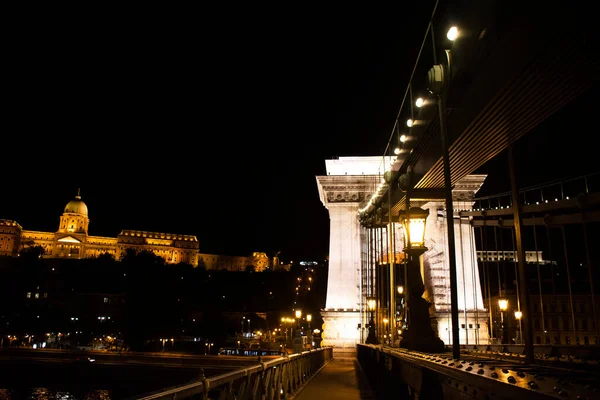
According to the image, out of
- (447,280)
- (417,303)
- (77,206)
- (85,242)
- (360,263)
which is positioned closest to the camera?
(417,303)

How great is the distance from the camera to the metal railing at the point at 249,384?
351 cm

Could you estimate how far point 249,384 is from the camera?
19.5ft

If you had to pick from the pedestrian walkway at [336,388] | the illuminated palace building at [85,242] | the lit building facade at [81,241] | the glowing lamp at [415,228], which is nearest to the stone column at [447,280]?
the pedestrian walkway at [336,388]

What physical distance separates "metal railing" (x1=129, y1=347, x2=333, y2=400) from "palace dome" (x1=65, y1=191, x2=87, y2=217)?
14272cm

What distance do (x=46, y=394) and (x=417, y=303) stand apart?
100 feet

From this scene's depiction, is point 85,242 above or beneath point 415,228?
above

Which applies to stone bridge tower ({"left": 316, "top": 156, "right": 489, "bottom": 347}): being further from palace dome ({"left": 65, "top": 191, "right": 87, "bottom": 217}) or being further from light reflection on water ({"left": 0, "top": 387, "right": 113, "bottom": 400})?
palace dome ({"left": 65, "top": 191, "right": 87, "bottom": 217})

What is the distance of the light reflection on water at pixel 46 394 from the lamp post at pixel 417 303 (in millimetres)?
26869

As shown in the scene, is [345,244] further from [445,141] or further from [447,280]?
[445,141]

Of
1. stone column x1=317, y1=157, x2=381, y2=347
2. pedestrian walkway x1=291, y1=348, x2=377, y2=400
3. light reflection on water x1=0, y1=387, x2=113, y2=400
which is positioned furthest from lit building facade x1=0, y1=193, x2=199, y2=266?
pedestrian walkway x1=291, y1=348, x2=377, y2=400

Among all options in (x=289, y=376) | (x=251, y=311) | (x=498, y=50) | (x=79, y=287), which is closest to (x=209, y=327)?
(x=251, y=311)

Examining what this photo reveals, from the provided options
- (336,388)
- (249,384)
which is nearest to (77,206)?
(336,388)

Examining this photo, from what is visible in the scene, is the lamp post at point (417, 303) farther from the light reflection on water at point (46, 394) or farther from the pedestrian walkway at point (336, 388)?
the light reflection on water at point (46, 394)

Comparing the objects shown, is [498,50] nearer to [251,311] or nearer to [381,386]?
[381,386]
